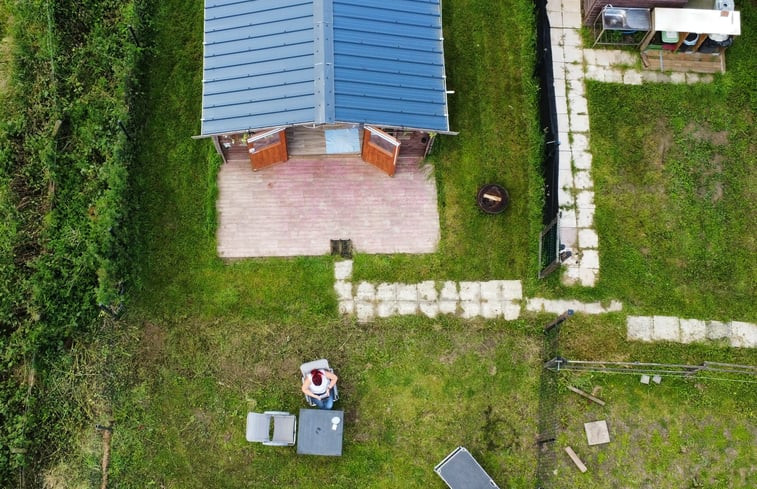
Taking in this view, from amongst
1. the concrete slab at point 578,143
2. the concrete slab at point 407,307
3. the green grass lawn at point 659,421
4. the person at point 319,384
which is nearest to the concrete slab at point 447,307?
the concrete slab at point 407,307

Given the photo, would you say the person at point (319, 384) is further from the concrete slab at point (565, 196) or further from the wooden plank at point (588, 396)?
the concrete slab at point (565, 196)

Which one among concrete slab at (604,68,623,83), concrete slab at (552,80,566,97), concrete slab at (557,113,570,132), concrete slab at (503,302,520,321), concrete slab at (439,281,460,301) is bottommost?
concrete slab at (503,302,520,321)

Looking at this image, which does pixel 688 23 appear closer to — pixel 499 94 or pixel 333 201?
pixel 499 94

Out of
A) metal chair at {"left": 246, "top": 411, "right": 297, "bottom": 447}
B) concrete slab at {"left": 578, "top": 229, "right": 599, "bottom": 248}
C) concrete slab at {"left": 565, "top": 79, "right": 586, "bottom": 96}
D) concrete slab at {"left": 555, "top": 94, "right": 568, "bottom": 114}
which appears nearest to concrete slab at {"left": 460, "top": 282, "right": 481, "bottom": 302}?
concrete slab at {"left": 578, "top": 229, "right": 599, "bottom": 248}

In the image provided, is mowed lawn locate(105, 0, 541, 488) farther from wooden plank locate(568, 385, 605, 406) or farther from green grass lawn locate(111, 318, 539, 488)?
wooden plank locate(568, 385, 605, 406)

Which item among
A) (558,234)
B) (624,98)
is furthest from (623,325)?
(624,98)

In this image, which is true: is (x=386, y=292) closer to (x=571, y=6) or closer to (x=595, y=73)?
(x=595, y=73)
